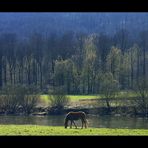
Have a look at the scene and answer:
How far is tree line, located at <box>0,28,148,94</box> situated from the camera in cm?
3697

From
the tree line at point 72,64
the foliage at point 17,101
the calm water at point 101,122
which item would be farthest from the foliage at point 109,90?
the foliage at point 17,101

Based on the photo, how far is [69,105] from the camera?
28328mm

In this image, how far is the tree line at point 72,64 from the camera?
36969mm

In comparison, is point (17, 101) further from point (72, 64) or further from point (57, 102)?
point (72, 64)

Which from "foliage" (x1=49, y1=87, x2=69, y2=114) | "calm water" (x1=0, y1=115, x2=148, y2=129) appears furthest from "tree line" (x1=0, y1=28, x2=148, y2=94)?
"calm water" (x1=0, y1=115, x2=148, y2=129)

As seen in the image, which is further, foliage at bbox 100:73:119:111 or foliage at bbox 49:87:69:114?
foliage at bbox 100:73:119:111

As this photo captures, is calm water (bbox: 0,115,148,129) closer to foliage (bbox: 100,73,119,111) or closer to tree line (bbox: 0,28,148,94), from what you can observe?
foliage (bbox: 100,73,119,111)

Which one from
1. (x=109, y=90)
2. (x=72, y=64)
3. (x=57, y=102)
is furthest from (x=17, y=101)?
(x=72, y=64)

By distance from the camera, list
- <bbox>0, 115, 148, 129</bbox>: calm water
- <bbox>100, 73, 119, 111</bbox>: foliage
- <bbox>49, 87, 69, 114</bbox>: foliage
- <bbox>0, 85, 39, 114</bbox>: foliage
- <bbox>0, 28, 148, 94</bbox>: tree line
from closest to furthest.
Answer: <bbox>0, 115, 148, 129</bbox>: calm water
<bbox>0, 85, 39, 114</bbox>: foliage
<bbox>49, 87, 69, 114</bbox>: foliage
<bbox>100, 73, 119, 111</bbox>: foliage
<bbox>0, 28, 148, 94</bbox>: tree line

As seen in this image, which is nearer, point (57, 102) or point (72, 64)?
point (57, 102)

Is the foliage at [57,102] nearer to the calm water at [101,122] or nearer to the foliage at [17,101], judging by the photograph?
the foliage at [17,101]

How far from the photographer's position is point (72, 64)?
132 ft

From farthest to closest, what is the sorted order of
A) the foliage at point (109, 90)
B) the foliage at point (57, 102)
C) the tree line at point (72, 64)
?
the tree line at point (72, 64) → the foliage at point (109, 90) → the foliage at point (57, 102)
